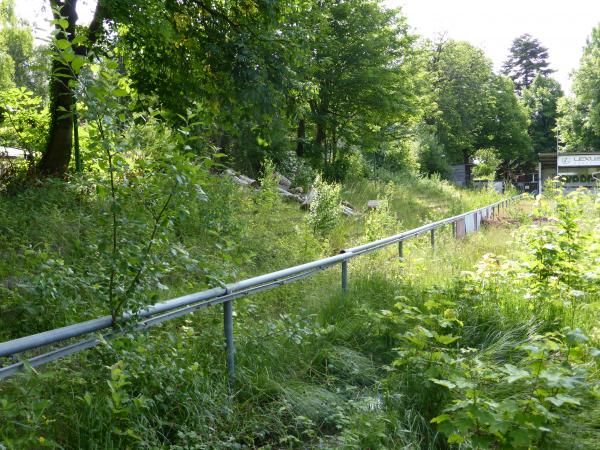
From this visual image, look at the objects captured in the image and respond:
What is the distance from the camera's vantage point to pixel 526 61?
279 ft

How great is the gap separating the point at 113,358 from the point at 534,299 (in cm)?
427

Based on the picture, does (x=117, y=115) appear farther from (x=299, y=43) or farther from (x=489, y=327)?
(x=299, y=43)

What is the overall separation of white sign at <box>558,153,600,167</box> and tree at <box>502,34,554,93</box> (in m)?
51.4

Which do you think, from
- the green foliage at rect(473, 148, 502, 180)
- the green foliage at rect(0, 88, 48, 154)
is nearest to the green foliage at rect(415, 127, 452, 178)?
the green foliage at rect(473, 148, 502, 180)

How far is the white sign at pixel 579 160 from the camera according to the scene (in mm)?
36156

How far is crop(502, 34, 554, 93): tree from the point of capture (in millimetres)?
84000

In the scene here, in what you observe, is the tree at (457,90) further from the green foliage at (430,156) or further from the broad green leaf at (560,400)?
the broad green leaf at (560,400)

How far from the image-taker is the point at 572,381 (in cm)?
280

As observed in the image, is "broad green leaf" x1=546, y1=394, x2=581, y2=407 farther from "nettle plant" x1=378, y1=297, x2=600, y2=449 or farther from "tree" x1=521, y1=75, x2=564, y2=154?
"tree" x1=521, y1=75, x2=564, y2=154

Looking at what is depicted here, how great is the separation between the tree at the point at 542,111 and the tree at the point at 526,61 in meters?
3.63

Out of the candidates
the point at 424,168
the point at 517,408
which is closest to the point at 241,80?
the point at 517,408

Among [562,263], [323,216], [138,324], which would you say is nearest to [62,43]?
[138,324]

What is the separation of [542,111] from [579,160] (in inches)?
1842

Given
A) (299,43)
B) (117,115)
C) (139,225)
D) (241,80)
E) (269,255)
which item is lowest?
(269,255)
